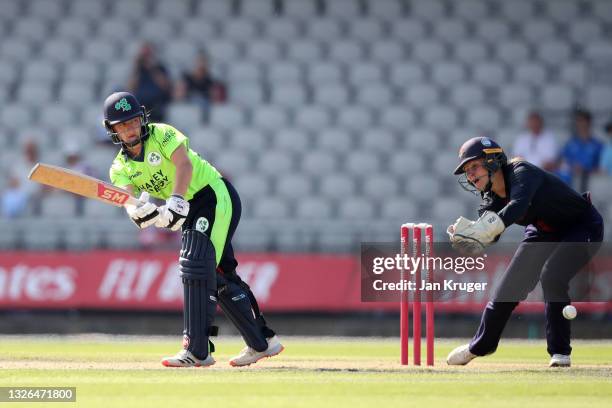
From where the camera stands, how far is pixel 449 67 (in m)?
16.3

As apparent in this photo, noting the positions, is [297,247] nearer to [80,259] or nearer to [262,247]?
[262,247]

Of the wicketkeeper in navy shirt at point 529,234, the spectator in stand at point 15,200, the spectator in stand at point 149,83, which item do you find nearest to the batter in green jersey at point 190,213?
the wicketkeeper in navy shirt at point 529,234

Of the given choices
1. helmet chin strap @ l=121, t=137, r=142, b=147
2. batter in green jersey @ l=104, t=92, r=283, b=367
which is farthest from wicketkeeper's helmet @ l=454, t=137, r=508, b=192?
helmet chin strap @ l=121, t=137, r=142, b=147

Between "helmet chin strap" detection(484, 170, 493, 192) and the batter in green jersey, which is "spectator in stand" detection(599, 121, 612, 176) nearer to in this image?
"helmet chin strap" detection(484, 170, 493, 192)

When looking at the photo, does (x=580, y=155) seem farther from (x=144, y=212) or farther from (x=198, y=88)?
(x=144, y=212)

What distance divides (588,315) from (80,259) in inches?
201

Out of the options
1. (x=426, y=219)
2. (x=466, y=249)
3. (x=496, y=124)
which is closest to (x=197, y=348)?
(x=466, y=249)

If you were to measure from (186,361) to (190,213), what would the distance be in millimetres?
894

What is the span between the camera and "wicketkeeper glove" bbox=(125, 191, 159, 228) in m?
7.43

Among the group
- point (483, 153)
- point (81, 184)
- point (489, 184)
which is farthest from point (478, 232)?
point (81, 184)

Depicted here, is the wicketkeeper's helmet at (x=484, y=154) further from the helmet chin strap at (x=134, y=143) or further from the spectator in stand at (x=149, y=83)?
the spectator in stand at (x=149, y=83)

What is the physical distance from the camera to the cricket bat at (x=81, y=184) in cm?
756

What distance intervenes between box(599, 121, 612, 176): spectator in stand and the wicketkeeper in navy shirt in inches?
239

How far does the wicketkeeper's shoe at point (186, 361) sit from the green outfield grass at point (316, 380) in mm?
87
